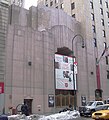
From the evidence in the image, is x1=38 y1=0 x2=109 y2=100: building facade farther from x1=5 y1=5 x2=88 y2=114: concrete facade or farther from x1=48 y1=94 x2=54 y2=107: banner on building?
x1=48 y1=94 x2=54 y2=107: banner on building

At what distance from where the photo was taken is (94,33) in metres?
54.6

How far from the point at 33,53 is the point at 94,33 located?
2113cm

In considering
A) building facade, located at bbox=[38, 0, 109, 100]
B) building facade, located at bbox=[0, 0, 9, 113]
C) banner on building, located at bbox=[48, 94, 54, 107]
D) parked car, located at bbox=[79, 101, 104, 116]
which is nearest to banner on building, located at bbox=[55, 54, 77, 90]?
banner on building, located at bbox=[48, 94, 54, 107]

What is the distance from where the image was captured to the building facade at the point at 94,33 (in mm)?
50062

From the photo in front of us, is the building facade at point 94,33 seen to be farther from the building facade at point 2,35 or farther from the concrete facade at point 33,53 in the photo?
the building facade at point 2,35

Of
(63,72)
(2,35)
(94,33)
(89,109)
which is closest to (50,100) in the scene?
(63,72)

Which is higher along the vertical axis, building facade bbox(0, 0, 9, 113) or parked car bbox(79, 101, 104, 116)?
building facade bbox(0, 0, 9, 113)

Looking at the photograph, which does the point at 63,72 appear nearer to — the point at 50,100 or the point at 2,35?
the point at 50,100

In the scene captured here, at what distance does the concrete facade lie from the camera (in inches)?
1403

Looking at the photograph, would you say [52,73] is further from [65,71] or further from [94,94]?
[94,94]

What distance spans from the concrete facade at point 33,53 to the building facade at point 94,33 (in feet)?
17.2

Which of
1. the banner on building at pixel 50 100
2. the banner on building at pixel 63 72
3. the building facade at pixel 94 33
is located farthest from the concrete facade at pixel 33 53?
the building facade at pixel 94 33

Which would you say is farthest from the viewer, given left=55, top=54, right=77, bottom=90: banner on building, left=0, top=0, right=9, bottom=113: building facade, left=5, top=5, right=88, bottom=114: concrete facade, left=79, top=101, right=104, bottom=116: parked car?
left=55, top=54, right=77, bottom=90: banner on building

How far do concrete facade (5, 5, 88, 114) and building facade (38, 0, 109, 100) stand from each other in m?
5.25
